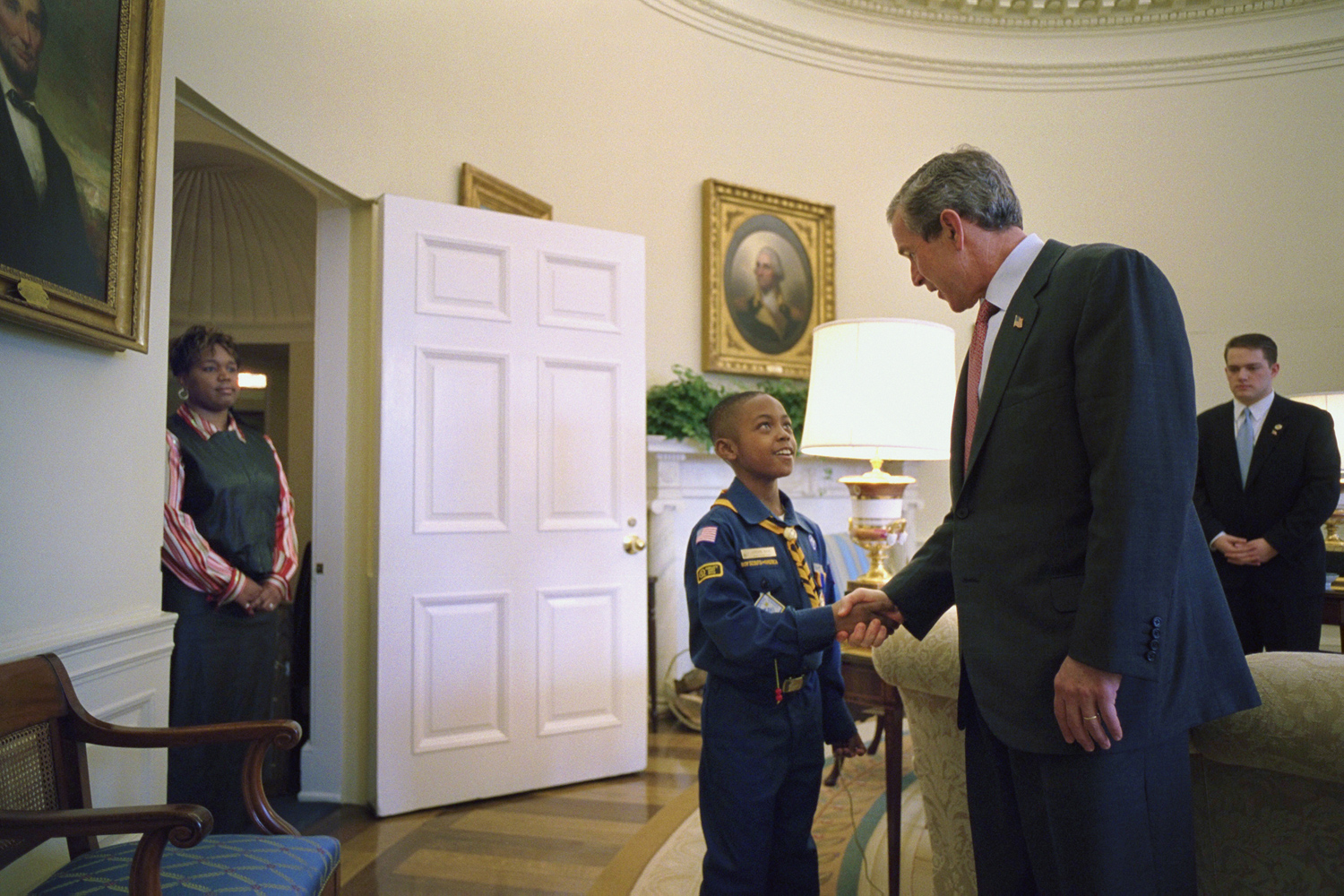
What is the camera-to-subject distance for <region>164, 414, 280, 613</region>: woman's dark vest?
274 cm

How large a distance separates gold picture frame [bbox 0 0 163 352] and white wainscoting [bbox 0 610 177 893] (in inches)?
25.0

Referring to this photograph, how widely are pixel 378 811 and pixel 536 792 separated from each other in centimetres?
59

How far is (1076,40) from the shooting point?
5805mm

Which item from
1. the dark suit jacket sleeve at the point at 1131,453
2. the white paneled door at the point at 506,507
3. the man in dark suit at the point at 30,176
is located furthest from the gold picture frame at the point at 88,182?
the dark suit jacket sleeve at the point at 1131,453

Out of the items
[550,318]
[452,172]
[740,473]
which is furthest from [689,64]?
[740,473]

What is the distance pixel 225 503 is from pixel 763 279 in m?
3.21

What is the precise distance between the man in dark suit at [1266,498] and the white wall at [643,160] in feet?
7.02

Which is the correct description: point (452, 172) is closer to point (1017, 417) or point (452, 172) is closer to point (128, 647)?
point (128, 647)

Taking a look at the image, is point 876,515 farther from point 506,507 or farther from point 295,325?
point 295,325

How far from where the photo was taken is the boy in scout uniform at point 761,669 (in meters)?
1.85

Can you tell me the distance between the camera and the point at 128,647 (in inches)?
82.0

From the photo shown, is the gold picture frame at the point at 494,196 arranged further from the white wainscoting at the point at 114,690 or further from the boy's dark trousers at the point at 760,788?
the boy's dark trousers at the point at 760,788

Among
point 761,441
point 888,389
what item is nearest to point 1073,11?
point 888,389

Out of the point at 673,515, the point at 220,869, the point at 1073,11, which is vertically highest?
the point at 1073,11
